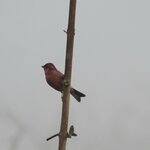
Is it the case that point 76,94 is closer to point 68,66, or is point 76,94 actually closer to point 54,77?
point 54,77

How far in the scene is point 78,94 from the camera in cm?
61

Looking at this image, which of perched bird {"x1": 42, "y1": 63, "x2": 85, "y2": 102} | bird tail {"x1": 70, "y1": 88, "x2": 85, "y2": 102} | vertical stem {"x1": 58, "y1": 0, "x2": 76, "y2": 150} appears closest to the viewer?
vertical stem {"x1": 58, "y1": 0, "x2": 76, "y2": 150}

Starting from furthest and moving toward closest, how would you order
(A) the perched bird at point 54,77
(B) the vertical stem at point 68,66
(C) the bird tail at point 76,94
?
1. (C) the bird tail at point 76,94
2. (A) the perched bird at point 54,77
3. (B) the vertical stem at point 68,66

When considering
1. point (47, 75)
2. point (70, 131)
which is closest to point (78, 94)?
point (47, 75)

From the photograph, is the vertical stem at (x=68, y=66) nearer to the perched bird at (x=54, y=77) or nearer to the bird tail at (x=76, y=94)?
the perched bird at (x=54, y=77)

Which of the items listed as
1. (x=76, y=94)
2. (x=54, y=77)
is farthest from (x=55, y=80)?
(x=76, y=94)

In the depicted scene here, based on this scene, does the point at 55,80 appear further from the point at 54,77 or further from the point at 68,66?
the point at 68,66

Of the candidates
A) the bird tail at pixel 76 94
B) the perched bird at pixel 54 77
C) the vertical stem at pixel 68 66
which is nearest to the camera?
the vertical stem at pixel 68 66

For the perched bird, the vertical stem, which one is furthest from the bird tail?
the vertical stem

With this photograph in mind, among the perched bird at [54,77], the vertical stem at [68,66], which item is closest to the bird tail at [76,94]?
the perched bird at [54,77]

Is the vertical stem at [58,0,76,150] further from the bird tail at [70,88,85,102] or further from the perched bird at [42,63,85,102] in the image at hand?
the bird tail at [70,88,85,102]

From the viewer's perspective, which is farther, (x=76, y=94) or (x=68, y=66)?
(x=76, y=94)

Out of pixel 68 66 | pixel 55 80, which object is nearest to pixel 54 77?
pixel 55 80

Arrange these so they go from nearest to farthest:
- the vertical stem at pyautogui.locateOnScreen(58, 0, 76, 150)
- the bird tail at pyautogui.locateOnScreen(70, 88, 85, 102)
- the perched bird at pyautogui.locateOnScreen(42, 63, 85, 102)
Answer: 1. the vertical stem at pyautogui.locateOnScreen(58, 0, 76, 150)
2. the perched bird at pyautogui.locateOnScreen(42, 63, 85, 102)
3. the bird tail at pyautogui.locateOnScreen(70, 88, 85, 102)
